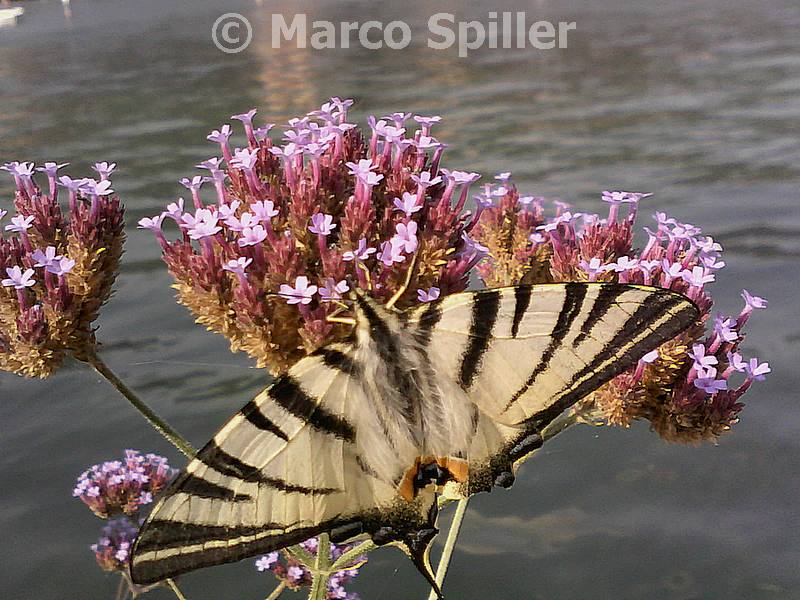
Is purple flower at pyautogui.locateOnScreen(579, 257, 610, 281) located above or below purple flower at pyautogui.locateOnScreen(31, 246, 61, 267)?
below

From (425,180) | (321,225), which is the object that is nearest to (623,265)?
(425,180)

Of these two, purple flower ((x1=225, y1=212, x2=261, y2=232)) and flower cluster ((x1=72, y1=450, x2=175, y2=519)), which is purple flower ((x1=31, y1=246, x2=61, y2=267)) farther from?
flower cluster ((x1=72, y1=450, x2=175, y2=519))

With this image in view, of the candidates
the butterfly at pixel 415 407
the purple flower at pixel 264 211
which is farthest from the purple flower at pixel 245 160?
the butterfly at pixel 415 407

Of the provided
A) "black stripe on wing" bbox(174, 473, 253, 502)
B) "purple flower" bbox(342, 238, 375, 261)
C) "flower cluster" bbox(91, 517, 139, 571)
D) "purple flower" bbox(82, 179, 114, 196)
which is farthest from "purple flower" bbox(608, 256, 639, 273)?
"flower cluster" bbox(91, 517, 139, 571)

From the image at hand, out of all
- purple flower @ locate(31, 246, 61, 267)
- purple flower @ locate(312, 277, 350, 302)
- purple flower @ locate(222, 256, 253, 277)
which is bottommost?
purple flower @ locate(312, 277, 350, 302)

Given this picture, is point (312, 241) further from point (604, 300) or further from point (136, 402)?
point (604, 300)
